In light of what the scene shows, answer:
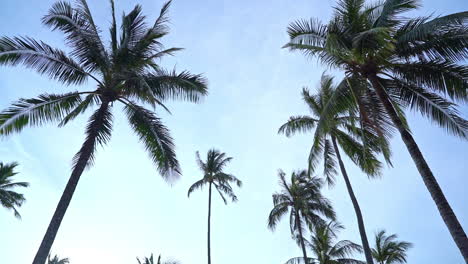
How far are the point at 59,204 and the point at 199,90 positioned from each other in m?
5.65

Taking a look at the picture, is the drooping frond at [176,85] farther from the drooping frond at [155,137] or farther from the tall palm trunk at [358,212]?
the tall palm trunk at [358,212]

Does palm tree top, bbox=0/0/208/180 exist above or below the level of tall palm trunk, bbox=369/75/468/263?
above

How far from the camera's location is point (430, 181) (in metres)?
7.62

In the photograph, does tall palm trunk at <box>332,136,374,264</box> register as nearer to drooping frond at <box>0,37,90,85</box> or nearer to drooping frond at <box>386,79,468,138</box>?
drooping frond at <box>386,79,468,138</box>

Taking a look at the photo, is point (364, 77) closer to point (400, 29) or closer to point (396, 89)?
point (396, 89)

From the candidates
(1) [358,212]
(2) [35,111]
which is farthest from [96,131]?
(1) [358,212]

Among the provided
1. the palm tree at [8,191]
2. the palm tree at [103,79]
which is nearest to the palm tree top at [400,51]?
the palm tree at [103,79]

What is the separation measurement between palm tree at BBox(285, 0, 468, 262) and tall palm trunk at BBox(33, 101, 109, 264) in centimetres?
673

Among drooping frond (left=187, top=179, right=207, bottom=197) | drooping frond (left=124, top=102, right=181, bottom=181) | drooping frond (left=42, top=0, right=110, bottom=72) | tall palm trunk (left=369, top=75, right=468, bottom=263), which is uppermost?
drooping frond (left=187, top=179, right=207, bottom=197)

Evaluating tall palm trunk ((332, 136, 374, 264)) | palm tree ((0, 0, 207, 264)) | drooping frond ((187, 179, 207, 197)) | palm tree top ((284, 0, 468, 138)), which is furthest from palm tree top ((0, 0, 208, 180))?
Result: drooping frond ((187, 179, 207, 197))

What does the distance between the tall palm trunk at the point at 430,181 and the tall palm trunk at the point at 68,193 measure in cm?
844

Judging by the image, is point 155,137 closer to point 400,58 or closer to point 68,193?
point 68,193

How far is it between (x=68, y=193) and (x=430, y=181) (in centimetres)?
907

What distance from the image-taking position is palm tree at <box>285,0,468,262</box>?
8234mm
